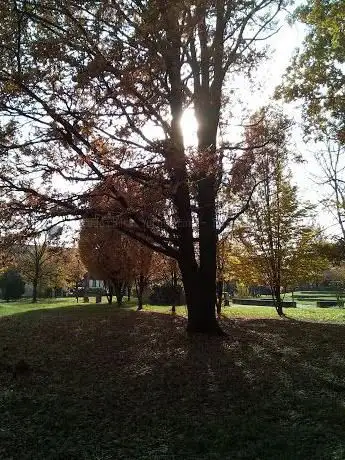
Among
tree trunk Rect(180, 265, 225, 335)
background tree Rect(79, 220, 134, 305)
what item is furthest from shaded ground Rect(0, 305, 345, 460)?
background tree Rect(79, 220, 134, 305)

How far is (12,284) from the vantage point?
52219 millimetres

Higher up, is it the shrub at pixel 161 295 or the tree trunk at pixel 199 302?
the shrub at pixel 161 295

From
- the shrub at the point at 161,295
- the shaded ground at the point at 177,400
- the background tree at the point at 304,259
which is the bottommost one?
the shaded ground at the point at 177,400

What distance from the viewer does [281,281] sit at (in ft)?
76.2

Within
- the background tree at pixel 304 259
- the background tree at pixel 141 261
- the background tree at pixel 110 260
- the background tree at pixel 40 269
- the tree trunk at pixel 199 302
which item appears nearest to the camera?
the tree trunk at pixel 199 302

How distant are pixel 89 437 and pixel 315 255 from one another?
1859 cm

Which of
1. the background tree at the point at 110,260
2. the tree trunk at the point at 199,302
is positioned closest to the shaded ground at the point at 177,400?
the tree trunk at the point at 199,302

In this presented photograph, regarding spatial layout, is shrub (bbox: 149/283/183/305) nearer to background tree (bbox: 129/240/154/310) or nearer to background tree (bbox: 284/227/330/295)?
background tree (bbox: 129/240/154/310)

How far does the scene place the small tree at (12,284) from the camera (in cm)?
5181

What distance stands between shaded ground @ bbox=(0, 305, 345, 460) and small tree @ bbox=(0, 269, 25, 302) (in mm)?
42712

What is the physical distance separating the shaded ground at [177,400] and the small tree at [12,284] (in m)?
42.7

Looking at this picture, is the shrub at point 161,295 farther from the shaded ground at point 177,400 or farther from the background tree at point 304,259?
the shaded ground at point 177,400

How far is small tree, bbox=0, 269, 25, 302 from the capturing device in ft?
170

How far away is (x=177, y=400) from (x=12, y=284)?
49224 millimetres
